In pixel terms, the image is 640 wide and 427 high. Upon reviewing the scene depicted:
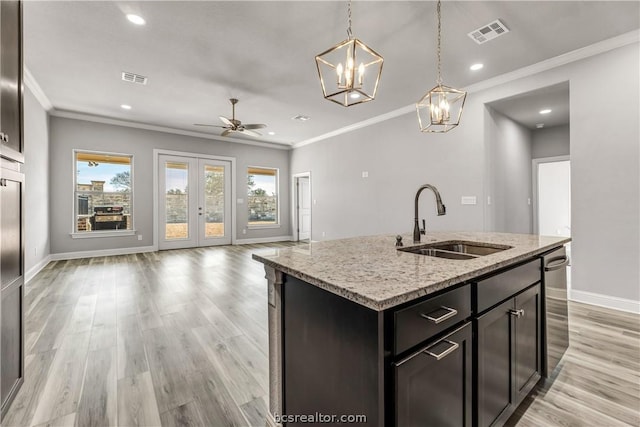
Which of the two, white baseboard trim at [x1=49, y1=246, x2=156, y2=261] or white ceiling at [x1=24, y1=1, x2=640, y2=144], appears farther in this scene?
white baseboard trim at [x1=49, y1=246, x2=156, y2=261]

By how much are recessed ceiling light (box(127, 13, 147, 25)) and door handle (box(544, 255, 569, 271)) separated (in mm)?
3952

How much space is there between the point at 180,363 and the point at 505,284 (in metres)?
2.13

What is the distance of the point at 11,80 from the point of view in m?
1.51

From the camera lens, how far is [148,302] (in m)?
3.27

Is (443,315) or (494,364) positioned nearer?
(443,315)

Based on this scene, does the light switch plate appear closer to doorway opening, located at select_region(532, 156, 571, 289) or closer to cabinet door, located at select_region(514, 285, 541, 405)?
cabinet door, located at select_region(514, 285, 541, 405)

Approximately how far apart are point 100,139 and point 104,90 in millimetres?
1982

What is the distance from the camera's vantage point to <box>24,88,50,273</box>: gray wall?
4160 mm

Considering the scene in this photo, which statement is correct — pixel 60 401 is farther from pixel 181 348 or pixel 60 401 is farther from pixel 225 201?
pixel 225 201

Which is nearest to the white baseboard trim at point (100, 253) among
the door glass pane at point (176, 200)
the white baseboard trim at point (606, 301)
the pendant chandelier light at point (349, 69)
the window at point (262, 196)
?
the door glass pane at point (176, 200)

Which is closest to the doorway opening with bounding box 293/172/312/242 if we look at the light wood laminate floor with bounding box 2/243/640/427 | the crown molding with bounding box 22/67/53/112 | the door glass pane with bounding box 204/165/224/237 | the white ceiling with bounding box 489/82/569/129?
the door glass pane with bounding box 204/165/224/237

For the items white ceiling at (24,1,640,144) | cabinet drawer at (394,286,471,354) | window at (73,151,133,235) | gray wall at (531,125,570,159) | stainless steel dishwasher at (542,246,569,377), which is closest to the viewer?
cabinet drawer at (394,286,471,354)

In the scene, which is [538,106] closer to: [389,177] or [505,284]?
[389,177]

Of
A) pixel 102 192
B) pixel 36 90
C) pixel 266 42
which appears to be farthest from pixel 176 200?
pixel 266 42
